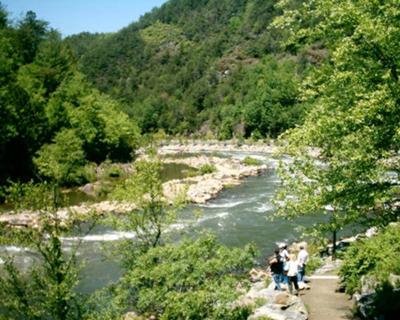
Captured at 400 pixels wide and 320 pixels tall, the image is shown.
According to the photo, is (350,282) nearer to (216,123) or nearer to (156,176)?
(156,176)

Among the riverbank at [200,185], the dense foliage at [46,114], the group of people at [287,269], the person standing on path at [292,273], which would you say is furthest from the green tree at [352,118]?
the dense foliage at [46,114]

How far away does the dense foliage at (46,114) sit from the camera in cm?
5456

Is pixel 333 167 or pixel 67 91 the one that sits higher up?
pixel 67 91

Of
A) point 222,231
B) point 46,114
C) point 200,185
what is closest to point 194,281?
point 222,231

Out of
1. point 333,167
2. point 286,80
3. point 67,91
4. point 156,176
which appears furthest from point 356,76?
point 286,80

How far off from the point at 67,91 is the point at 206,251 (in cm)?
5545

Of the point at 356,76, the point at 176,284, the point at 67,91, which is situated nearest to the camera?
the point at 356,76

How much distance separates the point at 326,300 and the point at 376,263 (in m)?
2.23

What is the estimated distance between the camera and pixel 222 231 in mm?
35531

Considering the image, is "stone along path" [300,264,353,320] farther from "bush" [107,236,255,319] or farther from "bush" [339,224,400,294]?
"bush" [107,236,255,319]

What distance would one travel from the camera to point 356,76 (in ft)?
42.7

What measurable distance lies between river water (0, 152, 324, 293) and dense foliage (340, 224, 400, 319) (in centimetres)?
492

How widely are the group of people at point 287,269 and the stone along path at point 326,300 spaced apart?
2.00 feet

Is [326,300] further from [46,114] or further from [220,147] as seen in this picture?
[220,147]
